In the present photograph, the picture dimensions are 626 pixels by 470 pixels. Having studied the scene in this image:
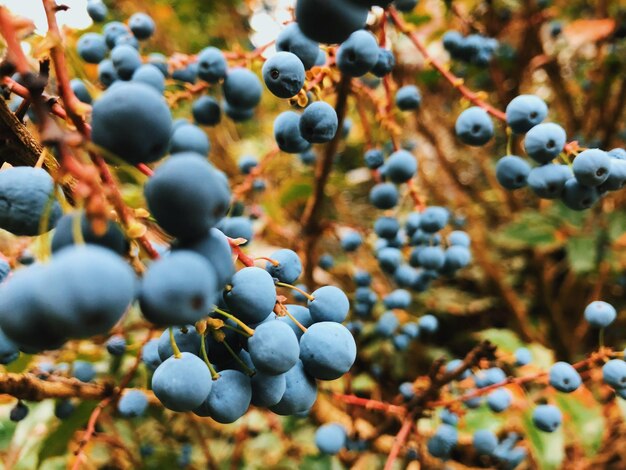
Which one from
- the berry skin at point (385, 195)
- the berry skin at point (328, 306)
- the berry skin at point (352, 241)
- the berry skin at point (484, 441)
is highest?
the berry skin at point (385, 195)

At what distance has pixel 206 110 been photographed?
4.34 ft

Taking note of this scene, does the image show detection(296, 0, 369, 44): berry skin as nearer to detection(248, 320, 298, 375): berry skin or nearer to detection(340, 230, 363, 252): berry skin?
detection(248, 320, 298, 375): berry skin

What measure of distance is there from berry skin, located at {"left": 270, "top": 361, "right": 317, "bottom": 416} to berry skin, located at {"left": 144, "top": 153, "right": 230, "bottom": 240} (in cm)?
29

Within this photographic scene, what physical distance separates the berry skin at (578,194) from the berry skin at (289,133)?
0.51 meters

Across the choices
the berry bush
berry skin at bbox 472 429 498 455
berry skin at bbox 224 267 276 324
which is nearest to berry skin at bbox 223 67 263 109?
the berry bush

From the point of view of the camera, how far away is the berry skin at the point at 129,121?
46cm

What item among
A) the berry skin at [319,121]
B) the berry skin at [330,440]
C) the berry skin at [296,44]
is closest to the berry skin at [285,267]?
the berry skin at [319,121]

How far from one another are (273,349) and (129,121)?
0.28 meters

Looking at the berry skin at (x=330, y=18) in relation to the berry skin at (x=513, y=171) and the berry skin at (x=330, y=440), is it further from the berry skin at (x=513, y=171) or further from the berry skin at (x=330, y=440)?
the berry skin at (x=330, y=440)

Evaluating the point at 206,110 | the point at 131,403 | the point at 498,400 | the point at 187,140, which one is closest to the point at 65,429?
the point at 131,403

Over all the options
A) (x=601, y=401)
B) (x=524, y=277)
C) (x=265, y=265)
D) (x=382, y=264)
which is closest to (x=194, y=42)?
(x=382, y=264)

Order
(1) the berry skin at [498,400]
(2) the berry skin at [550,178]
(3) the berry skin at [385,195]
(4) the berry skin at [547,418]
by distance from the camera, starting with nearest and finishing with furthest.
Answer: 1. (2) the berry skin at [550,178]
2. (4) the berry skin at [547,418]
3. (1) the berry skin at [498,400]
4. (3) the berry skin at [385,195]

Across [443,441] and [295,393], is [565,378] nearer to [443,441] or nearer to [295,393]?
→ [443,441]

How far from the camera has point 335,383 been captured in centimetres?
196
